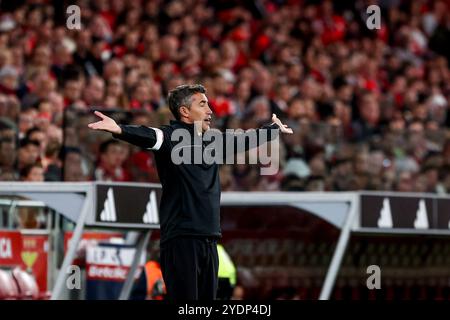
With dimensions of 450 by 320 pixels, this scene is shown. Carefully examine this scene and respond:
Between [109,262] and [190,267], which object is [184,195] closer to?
[190,267]

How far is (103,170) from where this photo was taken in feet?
36.7

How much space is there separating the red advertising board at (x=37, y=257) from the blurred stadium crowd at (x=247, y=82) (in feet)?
2.19

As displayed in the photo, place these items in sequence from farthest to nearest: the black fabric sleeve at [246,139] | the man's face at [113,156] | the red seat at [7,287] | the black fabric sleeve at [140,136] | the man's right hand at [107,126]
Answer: the man's face at [113,156] → the red seat at [7,287] → the black fabric sleeve at [246,139] → the black fabric sleeve at [140,136] → the man's right hand at [107,126]

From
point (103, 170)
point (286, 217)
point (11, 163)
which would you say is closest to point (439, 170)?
point (286, 217)

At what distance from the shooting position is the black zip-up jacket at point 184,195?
747 centimetres

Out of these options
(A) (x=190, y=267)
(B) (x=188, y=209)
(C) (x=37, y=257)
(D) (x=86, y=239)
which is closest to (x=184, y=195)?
(B) (x=188, y=209)

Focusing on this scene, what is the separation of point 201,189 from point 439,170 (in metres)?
6.41

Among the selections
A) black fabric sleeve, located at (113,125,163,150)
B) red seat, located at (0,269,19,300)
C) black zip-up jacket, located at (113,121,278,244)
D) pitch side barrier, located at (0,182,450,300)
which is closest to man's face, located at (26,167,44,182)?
pitch side barrier, located at (0,182,450,300)

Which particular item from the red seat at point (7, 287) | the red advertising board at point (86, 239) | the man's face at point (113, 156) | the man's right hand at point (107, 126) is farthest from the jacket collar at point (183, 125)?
the man's face at point (113, 156)

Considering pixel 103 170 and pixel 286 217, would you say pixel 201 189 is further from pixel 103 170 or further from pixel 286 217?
pixel 286 217

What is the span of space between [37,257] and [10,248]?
36 cm

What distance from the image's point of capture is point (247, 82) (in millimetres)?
15633

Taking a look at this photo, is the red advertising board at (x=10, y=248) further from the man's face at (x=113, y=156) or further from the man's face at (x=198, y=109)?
the man's face at (x=198, y=109)
